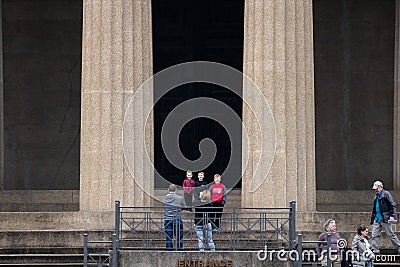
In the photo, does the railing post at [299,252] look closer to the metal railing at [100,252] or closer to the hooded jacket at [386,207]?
the hooded jacket at [386,207]

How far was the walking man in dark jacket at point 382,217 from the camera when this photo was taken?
108ft

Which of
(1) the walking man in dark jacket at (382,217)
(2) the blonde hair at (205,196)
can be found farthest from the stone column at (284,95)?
(2) the blonde hair at (205,196)

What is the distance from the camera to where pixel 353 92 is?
45781mm

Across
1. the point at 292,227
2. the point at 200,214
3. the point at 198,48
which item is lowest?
the point at 292,227

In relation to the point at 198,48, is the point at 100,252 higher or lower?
lower

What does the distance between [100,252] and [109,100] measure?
14.8 feet

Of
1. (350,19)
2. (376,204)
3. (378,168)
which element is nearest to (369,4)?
(350,19)

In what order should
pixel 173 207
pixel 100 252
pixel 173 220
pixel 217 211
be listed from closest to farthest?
pixel 173 220, pixel 173 207, pixel 100 252, pixel 217 211

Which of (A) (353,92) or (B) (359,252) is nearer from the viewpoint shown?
(B) (359,252)

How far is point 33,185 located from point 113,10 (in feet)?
37.0

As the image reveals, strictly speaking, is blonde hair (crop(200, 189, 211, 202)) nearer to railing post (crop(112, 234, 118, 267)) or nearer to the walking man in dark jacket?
railing post (crop(112, 234, 118, 267))

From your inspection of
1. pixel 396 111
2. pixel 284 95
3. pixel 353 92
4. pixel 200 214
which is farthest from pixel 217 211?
pixel 353 92

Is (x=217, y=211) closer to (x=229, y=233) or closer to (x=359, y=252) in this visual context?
(x=229, y=233)

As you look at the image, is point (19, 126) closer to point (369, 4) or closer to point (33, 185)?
point (33, 185)
